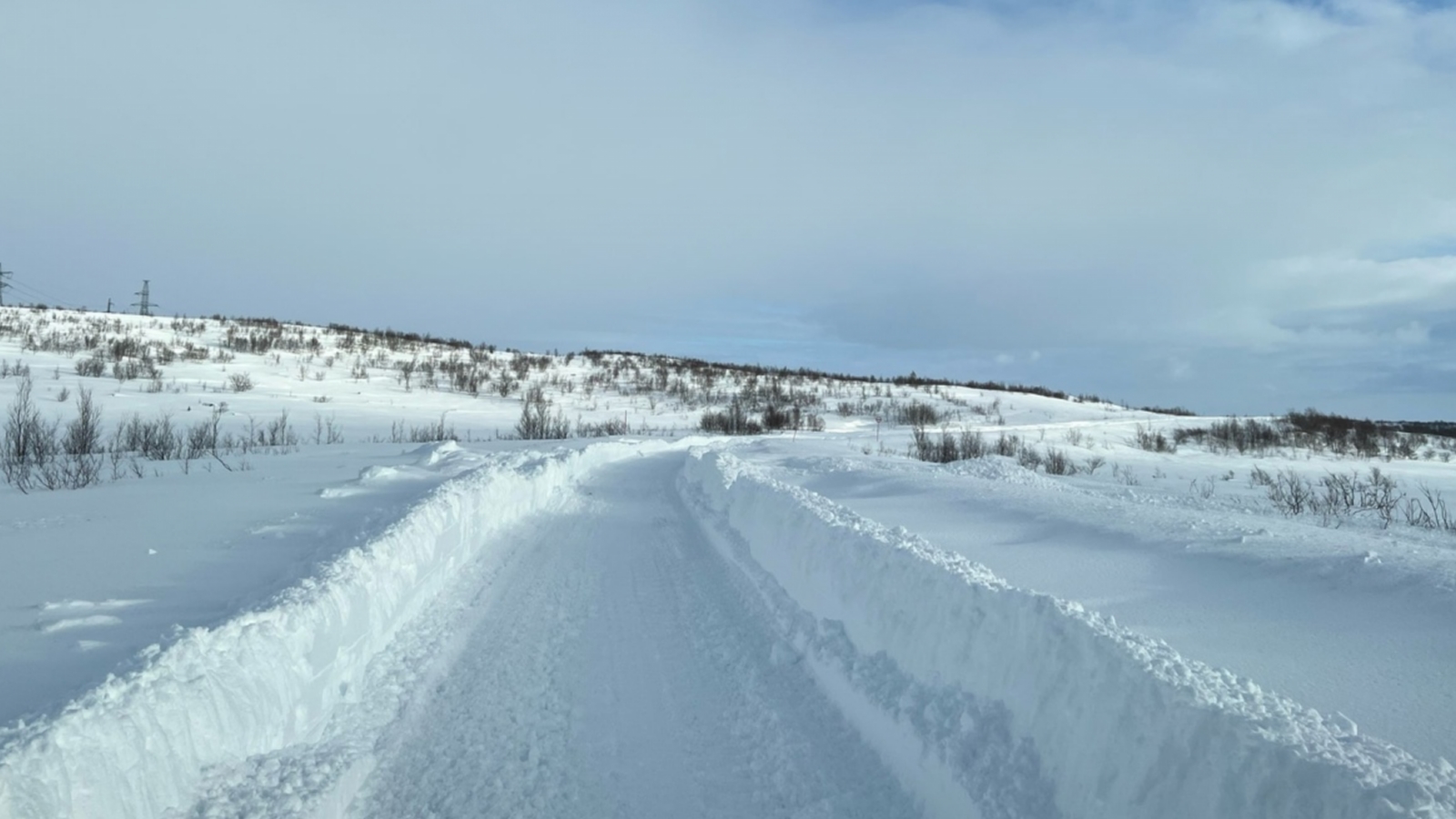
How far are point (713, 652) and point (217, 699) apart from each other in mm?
2883

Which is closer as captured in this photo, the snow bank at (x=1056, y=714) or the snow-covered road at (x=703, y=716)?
the snow bank at (x=1056, y=714)

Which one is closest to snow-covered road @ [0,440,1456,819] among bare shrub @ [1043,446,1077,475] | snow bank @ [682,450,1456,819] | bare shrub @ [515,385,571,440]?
snow bank @ [682,450,1456,819]

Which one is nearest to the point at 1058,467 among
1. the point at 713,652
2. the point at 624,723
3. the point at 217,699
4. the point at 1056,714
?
the point at 713,652

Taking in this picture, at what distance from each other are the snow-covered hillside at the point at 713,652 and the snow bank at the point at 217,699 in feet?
0.05

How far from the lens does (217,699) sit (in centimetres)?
354

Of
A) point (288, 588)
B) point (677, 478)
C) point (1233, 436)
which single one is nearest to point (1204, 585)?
point (288, 588)

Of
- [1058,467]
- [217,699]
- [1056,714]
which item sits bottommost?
[217,699]

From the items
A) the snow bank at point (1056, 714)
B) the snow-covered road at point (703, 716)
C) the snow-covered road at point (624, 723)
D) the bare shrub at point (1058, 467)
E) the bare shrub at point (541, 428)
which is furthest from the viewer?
the bare shrub at point (541, 428)

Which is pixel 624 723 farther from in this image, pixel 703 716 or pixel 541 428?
pixel 541 428

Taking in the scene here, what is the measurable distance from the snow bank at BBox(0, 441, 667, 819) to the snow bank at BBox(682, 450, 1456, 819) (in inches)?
120

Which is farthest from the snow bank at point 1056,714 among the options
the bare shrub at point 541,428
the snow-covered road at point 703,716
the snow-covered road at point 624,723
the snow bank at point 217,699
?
the bare shrub at point 541,428

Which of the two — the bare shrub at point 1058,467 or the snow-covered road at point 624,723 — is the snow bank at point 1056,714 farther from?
the bare shrub at point 1058,467

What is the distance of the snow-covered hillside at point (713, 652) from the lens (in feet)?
9.66

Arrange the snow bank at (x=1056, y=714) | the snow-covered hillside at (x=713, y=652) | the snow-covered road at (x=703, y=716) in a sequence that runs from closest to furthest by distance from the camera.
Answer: the snow bank at (x=1056, y=714) → the snow-covered road at (x=703, y=716) → the snow-covered hillside at (x=713, y=652)
